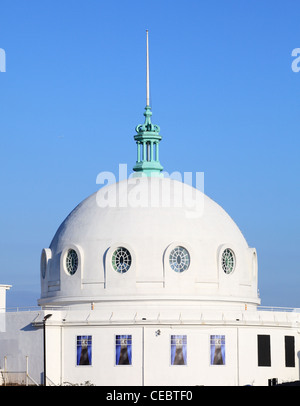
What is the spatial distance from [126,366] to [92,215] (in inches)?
431

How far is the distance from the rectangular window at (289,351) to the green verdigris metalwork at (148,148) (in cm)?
1410

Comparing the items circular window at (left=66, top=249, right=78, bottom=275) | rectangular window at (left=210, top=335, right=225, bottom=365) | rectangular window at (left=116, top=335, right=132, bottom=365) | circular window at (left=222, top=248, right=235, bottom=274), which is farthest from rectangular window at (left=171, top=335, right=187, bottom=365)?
circular window at (left=66, top=249, right=78, bottom=275)

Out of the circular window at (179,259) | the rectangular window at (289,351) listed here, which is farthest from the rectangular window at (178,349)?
the rectangular window at (289,351)

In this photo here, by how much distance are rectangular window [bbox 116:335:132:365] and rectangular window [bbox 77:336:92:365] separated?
173 cm

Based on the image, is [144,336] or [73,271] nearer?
[144,336]

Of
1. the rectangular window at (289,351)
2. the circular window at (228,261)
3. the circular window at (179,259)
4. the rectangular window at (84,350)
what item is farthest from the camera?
the circular window at (228,261)

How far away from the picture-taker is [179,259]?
62688mm

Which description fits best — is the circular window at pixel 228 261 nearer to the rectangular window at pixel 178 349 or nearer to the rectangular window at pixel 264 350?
the rectangular window at pixel 264 350

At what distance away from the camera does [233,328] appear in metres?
61.2

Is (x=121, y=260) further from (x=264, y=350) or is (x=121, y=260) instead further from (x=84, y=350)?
(x=264, y=350)

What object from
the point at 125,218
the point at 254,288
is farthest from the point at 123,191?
the point at 254,288

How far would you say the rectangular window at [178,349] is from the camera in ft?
196

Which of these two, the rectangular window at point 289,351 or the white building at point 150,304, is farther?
the rectangular window at point 289,351
